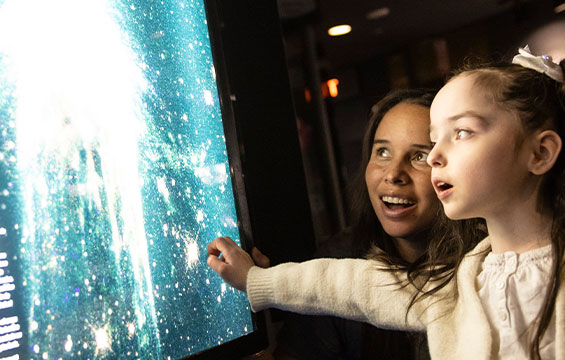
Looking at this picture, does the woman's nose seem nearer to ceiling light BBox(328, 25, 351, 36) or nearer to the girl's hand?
the girl's hand

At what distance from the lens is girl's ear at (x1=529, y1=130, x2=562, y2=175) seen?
0.69 m

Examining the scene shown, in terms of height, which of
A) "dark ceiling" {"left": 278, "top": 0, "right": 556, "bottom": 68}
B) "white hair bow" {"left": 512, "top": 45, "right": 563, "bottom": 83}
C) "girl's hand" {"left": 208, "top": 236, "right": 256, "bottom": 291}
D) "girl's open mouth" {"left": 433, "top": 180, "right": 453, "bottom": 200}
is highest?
"dark ceiling" {"left": 278, "top": 0, "right": 556, "bottom": 68}

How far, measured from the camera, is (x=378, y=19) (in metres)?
1.62

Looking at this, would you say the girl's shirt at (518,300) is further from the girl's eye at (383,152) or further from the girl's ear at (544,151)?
the girl's eye at (383,152)

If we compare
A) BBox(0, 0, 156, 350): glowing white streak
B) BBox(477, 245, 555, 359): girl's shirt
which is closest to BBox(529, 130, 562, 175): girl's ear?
BBox(477, 245, 555, 359): girl's shirt

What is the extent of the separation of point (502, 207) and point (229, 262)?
0.38 metres

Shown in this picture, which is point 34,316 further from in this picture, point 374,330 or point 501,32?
point 501,32

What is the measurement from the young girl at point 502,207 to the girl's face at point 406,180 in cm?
23

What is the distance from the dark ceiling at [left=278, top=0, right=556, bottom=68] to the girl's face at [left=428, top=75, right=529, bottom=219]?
0.95 metres

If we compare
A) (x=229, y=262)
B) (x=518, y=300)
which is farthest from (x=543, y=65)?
(x=229, y=262)

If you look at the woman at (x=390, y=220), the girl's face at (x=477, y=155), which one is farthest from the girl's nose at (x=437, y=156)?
the woman at (x=390, y=220)

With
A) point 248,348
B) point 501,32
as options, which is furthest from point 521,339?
point 501,32

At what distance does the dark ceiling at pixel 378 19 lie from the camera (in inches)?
61.1

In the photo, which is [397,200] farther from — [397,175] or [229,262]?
[229,262]
